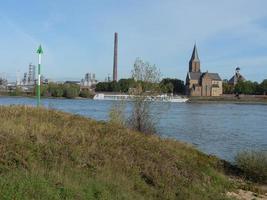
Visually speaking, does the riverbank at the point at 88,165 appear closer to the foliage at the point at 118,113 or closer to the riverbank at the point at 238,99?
the foliage at the point at 118,113

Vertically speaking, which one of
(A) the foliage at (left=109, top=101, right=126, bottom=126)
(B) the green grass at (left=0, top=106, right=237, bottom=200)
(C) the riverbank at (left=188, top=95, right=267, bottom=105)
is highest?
(A) the foliage at (left=109, top=101, right=126, bottom=126)

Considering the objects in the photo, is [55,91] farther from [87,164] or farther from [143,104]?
[87,164]

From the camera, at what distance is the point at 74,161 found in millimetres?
11414

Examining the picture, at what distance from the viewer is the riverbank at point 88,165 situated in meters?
9.45

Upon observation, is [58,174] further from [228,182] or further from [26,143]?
[228,182]

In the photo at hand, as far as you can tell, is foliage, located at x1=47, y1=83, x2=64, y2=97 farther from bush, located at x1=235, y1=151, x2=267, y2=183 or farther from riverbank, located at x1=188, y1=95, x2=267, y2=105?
bush, located at x1=235, y1=151, x2=267, y2=183

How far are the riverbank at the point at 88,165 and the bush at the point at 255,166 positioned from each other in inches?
72.6

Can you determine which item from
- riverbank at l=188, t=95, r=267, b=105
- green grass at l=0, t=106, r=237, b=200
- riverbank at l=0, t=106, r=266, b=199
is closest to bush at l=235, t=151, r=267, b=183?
riverbank at l=0, t=106, r=266, b=199

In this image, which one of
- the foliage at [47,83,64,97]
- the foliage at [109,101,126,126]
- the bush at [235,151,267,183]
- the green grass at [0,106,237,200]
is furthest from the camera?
the foliage at [47,83,64,97]

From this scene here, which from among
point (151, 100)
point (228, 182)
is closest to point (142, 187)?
point (228, 182)

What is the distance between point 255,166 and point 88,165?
9024mm

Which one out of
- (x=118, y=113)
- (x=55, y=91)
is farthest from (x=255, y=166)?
(x=55, y=91)

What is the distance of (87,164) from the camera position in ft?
38.0

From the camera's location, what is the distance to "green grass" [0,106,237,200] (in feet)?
31.0
